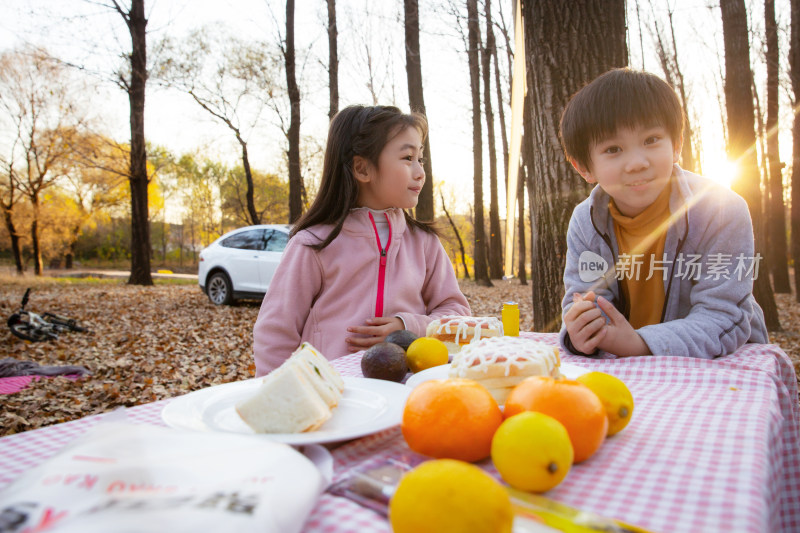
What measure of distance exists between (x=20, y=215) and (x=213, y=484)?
30611 mm

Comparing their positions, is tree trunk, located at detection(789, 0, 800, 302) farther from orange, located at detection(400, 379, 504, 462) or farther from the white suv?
orange, located at detection(400, 379, 504, 462)

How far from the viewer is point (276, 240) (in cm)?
1054

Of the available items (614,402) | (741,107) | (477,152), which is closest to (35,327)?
(614,402)

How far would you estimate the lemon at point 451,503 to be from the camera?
530mm

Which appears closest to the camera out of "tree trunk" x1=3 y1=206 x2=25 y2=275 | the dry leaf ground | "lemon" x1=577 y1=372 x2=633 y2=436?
"lemon" x1=577 y1=372 x2=633 y2=436

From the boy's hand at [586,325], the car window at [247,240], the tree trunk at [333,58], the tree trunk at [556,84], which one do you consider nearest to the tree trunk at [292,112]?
the tree trunk at [333,58]

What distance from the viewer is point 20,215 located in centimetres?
2475

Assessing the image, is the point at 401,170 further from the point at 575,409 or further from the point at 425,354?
the point at 575,409

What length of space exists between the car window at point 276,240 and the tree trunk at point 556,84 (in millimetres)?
7136

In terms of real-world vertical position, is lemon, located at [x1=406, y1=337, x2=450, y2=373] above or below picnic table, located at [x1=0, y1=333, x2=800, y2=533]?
above

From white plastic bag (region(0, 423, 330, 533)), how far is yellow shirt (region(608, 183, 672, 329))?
1660 mm

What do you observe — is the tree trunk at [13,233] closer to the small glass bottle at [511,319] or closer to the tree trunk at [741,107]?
the tree trunk at [741,107]

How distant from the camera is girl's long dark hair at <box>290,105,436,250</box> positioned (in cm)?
258

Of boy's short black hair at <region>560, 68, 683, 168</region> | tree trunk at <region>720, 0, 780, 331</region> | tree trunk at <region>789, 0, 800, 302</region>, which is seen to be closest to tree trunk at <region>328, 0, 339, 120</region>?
tree trunk at <region>720, 0, 780, 331</region>
